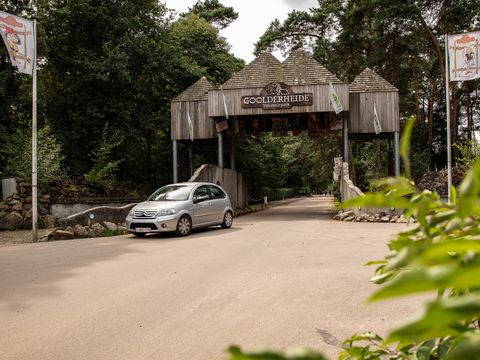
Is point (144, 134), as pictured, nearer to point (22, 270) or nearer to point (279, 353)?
point (22, 270)

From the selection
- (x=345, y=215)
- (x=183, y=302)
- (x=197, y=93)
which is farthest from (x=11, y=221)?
(x=183, y=302)

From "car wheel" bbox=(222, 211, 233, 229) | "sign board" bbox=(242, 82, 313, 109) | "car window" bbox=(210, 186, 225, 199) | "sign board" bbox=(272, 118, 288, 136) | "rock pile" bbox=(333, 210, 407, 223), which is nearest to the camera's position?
"car window" bbox=(210, 186, 225, 199)

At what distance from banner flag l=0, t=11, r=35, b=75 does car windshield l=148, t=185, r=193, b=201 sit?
5.38m

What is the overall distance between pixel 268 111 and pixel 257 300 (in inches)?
675

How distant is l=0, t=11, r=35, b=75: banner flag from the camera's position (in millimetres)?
12135

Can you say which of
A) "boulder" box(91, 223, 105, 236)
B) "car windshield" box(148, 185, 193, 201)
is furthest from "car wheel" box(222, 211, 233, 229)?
"boulder" box(91, 223, 105, 236)

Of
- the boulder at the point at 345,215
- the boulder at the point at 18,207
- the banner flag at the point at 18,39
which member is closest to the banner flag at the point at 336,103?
the boulder at the point at 345,215

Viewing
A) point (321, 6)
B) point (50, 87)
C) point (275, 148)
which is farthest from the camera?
point (275, 148)

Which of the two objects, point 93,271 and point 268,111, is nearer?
point 93,271

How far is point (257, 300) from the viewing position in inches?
206

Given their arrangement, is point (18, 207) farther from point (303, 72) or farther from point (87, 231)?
point (303, 72)

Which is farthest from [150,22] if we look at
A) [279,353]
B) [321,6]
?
[279,353]

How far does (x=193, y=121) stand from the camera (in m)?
24.1

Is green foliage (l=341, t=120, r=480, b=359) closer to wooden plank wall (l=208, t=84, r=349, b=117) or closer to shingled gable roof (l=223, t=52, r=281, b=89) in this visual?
wooden plank wall (l=208, t=84, r=349, b=117)
